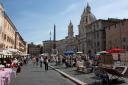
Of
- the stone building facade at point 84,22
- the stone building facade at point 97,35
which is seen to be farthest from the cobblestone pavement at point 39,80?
the stone building facade at point 84,22

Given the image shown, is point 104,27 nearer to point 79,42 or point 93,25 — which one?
point 93,25

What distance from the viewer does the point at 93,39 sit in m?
148

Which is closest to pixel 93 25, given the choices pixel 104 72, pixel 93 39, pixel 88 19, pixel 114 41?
pixel 93 39

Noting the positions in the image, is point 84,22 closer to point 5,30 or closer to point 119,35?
point 119,35

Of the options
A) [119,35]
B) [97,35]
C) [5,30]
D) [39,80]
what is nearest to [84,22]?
[97,35]

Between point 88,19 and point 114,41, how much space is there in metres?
60.7

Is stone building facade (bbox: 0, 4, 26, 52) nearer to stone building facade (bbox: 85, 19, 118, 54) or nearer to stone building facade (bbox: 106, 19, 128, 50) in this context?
stone building facade (bbox: 106, 19, 128, 50)

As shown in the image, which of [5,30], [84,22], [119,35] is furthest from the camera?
[84,22]

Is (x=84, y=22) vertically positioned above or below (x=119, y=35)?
above

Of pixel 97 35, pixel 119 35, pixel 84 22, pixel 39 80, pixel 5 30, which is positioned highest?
pixel 84 22

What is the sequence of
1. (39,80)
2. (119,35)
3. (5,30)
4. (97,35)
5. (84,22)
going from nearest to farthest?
(39,80) < (5,30) < (119,35) < (97,35) < (84,22)

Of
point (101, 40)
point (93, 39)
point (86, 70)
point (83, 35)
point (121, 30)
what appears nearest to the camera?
point (86, 70)

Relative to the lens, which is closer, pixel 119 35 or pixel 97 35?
pixel 119 35

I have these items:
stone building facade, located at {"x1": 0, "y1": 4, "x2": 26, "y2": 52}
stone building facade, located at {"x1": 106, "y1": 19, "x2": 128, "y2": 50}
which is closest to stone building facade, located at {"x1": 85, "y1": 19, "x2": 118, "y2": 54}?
stone building facade, located at {"x1": 106, "y1": 19, "x2": 128, "y2": 50}
